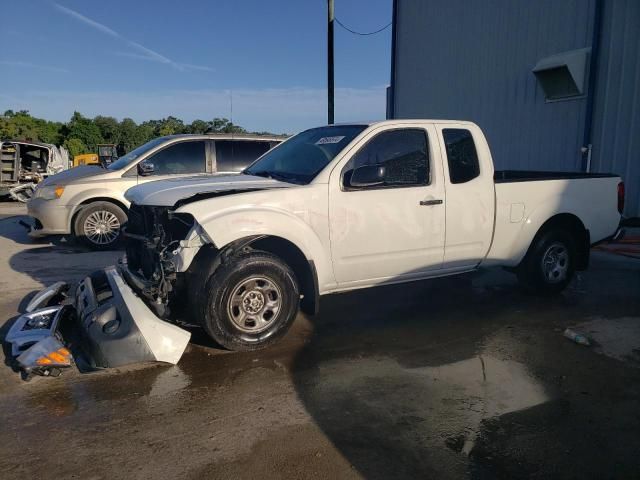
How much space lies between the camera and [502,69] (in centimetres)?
1263

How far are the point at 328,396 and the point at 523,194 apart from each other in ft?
10.5

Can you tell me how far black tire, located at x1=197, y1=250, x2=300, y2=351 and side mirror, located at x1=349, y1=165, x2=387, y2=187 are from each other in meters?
0.95

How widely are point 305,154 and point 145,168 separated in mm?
3783

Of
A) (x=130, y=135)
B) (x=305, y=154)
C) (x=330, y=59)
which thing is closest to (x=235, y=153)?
(x=305, y=154)

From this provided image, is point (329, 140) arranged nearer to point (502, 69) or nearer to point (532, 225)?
point (532, 225)

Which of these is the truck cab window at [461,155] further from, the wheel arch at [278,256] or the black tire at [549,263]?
the wheel arch at [278,256]

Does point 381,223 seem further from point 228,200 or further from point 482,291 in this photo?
point 482,291

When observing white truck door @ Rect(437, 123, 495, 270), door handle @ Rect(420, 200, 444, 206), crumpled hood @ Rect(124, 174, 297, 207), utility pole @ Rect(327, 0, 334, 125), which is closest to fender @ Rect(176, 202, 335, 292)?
crumpled hood @ Rect(124, 174, 297, 207)

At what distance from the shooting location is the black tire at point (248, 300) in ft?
12.9

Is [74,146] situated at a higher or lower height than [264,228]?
higher

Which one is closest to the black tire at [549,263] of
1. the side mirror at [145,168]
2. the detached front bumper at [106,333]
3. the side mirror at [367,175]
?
the side mirror at [367,175]

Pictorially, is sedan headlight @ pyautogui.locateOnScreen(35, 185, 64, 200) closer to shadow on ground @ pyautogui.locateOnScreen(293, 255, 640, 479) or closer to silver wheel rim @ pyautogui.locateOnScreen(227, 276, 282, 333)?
shadow on ground @ pyautogui.locateOnScreen(293, 255, 640, 479)

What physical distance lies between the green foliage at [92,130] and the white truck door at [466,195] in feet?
134

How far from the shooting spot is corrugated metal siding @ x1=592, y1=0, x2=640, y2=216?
31.6 feet
